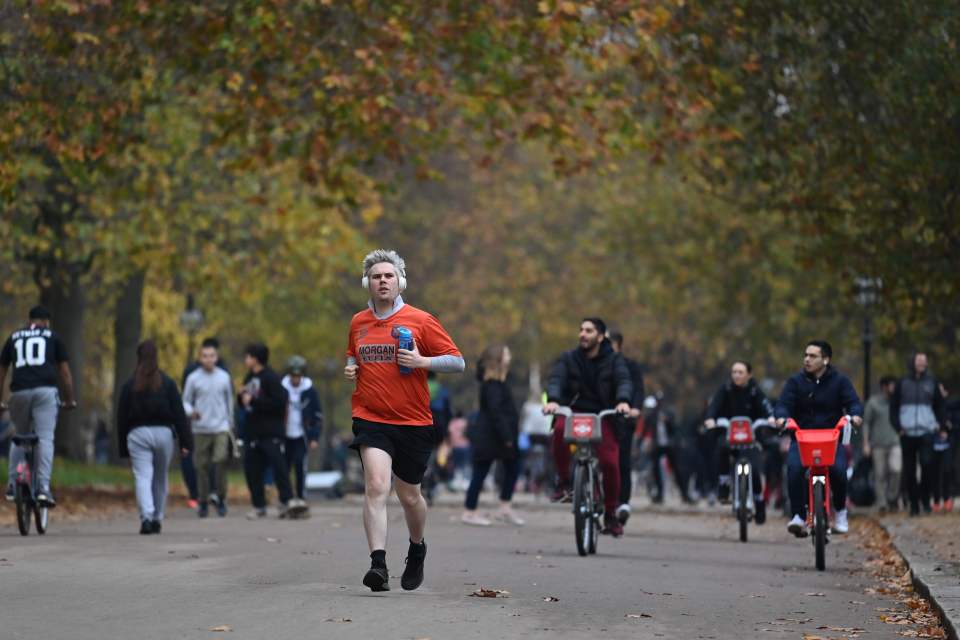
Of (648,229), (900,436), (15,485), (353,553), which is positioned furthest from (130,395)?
(648,229)

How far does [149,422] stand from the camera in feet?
61.8

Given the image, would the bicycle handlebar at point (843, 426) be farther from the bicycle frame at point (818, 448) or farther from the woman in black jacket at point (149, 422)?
the woman in black jacket at point (149, 422)

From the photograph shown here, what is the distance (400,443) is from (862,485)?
1844cm

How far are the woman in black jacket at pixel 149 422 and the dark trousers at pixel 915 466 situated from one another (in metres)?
10.6

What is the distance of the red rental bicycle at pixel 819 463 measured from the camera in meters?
15.8

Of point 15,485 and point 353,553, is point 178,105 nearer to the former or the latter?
point 15,485

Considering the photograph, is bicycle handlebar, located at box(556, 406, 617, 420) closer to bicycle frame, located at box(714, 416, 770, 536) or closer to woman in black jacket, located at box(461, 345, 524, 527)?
bicycle frame, located at box(714, 416, 770, 536)

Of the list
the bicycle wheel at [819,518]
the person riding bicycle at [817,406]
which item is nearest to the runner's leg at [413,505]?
the bicycle wheel at [819,518]

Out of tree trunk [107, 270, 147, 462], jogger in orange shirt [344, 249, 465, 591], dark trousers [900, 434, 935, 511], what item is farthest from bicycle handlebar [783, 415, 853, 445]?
tree trunk [107, 270, 147, 462]

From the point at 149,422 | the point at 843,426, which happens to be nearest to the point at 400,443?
the point at 843,426

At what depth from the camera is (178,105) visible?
30031 millimetres

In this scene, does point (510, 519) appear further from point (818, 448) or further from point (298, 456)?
point (818, 448)

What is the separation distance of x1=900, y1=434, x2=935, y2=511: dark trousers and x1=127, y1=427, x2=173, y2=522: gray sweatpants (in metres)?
10.6

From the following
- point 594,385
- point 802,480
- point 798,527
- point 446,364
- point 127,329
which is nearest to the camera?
point 446,364
